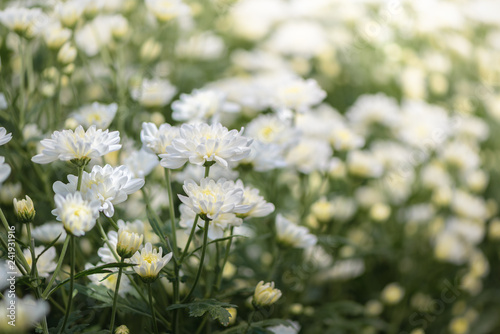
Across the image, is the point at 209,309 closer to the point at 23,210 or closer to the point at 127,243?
the point at 127,243

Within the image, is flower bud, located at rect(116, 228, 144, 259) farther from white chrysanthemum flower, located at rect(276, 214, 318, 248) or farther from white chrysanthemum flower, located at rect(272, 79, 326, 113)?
white chrysanthemum flower, located at rect(272, 79, 326, 113)

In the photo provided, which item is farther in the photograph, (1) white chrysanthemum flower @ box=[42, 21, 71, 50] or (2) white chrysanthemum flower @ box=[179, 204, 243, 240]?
(1) white chrysanthemum flower @ box=[42, 21, 71, 50]

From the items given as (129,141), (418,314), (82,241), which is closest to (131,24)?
(129,141)

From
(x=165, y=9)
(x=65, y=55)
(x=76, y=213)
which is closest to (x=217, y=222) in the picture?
(x=76, y=213)

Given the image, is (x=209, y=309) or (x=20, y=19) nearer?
(x=209, y=309)

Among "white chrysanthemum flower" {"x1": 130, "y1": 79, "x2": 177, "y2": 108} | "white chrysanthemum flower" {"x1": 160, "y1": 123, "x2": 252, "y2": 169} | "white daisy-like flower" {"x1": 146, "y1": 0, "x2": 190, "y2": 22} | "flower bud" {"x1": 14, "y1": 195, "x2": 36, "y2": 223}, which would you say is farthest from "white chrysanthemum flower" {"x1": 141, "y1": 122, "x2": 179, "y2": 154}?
"white daisy-like flower" {"x1": 146, "y1": 0, "x2": 190, "y2": 22}

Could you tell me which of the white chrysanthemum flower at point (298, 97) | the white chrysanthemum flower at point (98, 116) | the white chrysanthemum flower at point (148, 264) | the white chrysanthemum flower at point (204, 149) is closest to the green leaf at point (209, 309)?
the white chrysanthemum flower at point (148, 264)
